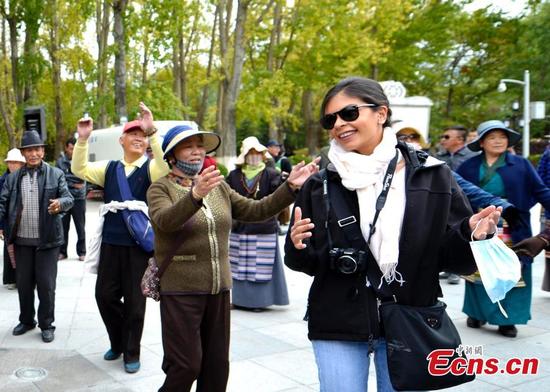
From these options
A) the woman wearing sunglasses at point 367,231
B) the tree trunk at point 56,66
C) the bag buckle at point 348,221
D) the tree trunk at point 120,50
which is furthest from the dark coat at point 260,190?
the tree trunk at point 56,66

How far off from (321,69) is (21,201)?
70.6ft

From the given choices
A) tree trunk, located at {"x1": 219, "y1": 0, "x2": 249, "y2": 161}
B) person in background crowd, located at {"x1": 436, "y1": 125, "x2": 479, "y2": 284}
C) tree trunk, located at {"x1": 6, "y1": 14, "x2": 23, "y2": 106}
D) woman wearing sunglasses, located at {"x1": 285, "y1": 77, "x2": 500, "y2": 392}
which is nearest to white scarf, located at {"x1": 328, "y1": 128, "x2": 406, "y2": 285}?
woman wearing sunglasses, located at {"x1": 285, "y1": 77, "x2": 500, "y2": 392}

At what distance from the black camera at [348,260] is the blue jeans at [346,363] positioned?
337 mm

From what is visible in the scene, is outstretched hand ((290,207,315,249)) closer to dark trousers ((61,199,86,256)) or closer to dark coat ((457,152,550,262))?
dark coat ((457,152,550,262))

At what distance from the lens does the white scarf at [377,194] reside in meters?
2.57

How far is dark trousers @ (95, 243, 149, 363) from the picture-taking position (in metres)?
4.98

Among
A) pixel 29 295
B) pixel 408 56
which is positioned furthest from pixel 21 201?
pixel 408 56

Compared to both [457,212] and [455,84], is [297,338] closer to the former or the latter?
[457,212]

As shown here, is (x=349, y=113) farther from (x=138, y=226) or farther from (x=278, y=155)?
(x=278, y=155)

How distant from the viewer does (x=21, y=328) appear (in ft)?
20.2

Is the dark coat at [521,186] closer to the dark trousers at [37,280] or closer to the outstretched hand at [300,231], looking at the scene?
the outstretched hand at [300,231]

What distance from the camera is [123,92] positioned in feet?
58.9

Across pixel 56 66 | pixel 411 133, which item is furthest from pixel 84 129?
pixel 56 66

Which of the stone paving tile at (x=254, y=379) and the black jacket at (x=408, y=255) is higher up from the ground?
the black jacket at (x=408, y=255)
